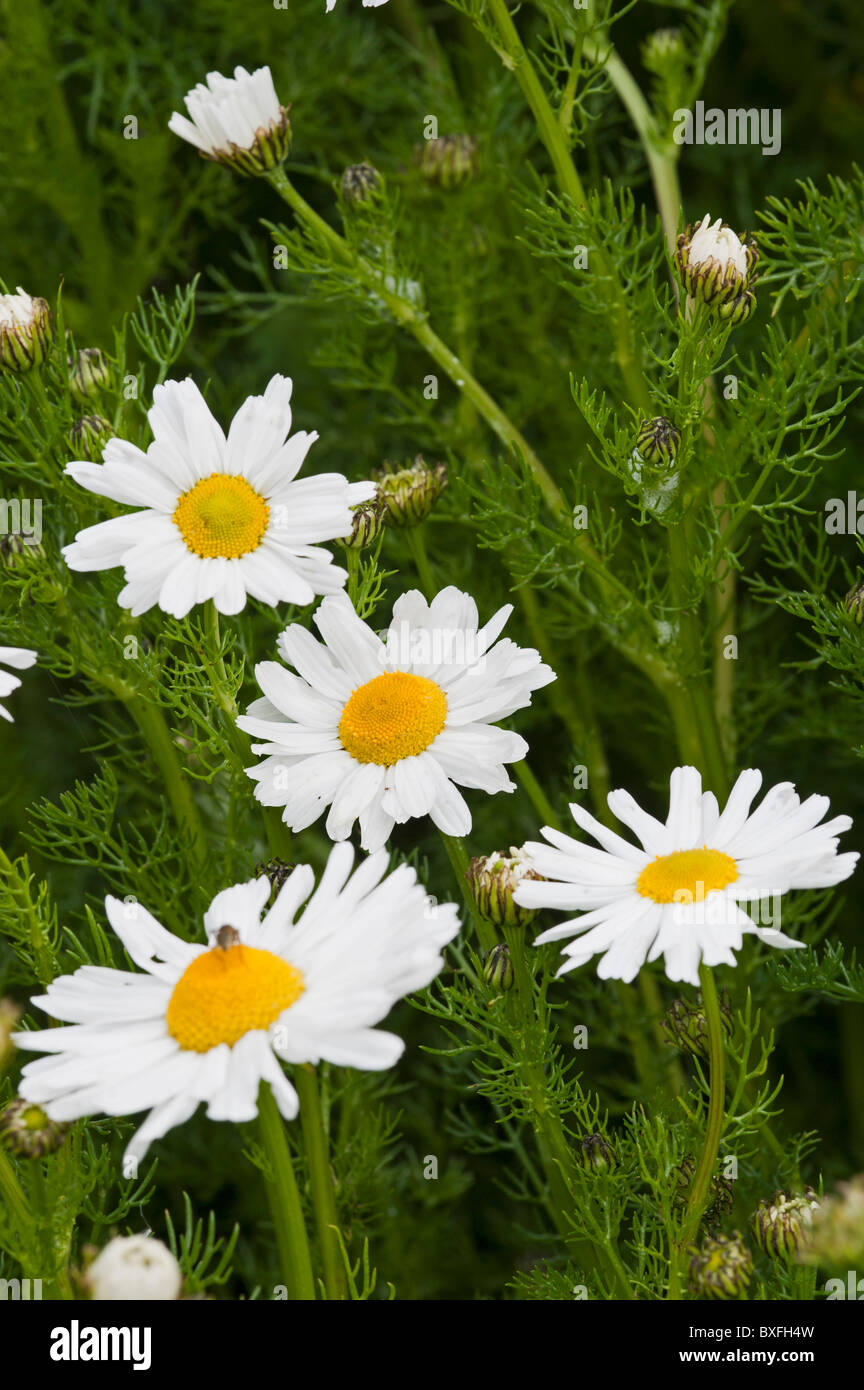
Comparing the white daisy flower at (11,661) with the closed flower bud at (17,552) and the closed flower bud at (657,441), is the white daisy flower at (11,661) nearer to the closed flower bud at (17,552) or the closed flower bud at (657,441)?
the closed flower bud at (17,552)

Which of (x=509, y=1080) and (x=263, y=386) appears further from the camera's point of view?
(x=263, y=386)

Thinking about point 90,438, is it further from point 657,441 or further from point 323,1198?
point 323,1198

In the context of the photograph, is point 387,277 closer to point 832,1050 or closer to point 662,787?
point 662,787

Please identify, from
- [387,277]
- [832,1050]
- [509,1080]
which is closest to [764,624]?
[832,1050]

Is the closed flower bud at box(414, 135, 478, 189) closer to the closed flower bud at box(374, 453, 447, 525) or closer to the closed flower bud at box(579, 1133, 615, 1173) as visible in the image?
the closed flower bud at box(374, 453, 447, 525)

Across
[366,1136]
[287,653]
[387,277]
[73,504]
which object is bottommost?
[366,1136]

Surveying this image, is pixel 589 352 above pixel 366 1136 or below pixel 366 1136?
above

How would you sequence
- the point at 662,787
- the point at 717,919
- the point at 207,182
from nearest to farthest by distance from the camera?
the point at 717,919, the point at 662,787, the point at 207,182

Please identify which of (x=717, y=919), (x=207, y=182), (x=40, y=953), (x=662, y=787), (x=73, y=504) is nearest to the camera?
(x=717, y=919)

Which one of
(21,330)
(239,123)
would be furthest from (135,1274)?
(239,123)
